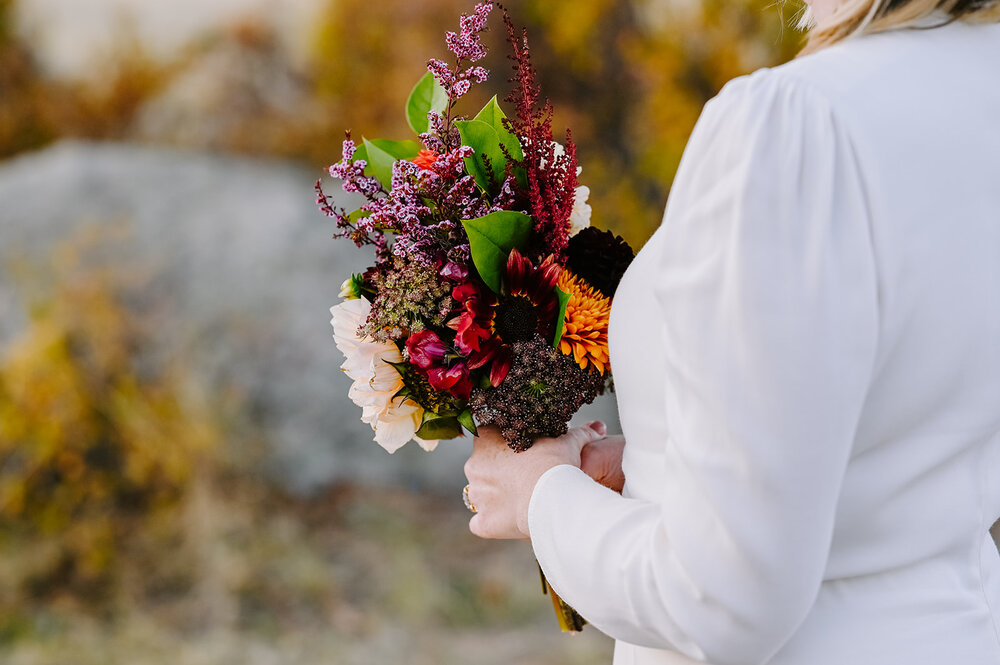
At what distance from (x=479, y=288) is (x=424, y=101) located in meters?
0.30

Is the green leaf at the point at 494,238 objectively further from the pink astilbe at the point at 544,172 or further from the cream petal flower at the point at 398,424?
the cream petal flower at the point at 398,424

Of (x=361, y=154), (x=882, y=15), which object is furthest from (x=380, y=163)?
(x=882, y=15)

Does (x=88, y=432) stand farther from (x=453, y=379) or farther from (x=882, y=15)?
(x=882, y=15)

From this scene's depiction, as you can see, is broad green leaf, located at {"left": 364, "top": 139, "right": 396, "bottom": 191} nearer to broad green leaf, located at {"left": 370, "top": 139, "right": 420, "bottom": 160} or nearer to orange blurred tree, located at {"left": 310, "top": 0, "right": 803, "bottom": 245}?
broad green leaf, located at {"left": 370, "top": 139, "right": 420, "bottom": 160}

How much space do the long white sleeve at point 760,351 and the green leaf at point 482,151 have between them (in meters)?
0.36

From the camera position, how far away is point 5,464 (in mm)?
3438

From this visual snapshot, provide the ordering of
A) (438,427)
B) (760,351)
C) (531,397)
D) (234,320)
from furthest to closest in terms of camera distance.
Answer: (234,320) < (438,427) < (531,397) < (760,351)

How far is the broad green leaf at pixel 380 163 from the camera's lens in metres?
0.98

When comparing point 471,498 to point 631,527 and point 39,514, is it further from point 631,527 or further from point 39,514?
point 39,514

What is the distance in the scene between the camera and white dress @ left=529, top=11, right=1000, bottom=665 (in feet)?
1.69

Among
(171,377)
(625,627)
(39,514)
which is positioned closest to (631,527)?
(625,627)

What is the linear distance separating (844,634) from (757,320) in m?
0.30

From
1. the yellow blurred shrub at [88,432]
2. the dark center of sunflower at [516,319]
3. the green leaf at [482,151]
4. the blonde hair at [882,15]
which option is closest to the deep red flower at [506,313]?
the dark center of sunflower at [516,319]

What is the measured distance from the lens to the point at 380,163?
986mm
